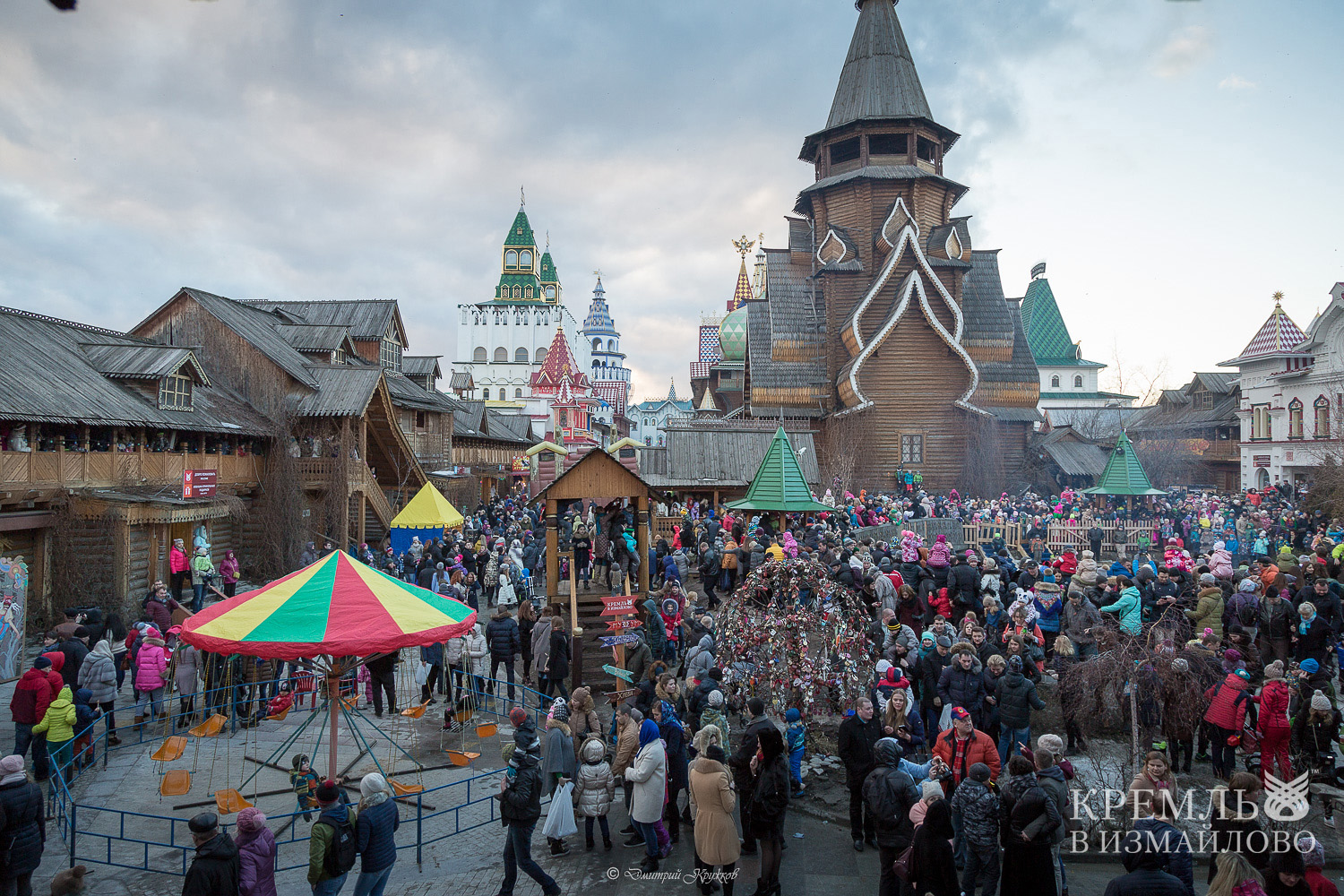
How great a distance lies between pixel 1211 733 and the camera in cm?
803

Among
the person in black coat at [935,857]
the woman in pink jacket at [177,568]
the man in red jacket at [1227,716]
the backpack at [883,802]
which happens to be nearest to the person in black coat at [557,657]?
the backpack at [883,802]

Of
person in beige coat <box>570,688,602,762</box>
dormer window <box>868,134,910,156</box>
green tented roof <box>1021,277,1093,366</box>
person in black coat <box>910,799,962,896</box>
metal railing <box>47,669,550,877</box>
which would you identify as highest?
dormer window <box>868,134,910,156</box>

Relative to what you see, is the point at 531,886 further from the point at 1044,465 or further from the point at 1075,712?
the point at 1044,465

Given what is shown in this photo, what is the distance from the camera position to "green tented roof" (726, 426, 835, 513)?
1730 centimetres

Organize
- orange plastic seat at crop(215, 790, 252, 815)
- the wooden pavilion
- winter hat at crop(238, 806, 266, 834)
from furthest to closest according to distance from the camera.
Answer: the wooden pavilion
orange plastic seat at crop(215, 790, 252, 815)
winter hat at crop(238, 806, 266, 834)

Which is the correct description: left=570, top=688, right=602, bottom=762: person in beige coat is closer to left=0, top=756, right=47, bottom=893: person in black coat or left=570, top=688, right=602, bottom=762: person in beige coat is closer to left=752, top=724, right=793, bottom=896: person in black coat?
left=752, top=724, right=793, bottom=896: person in black coat

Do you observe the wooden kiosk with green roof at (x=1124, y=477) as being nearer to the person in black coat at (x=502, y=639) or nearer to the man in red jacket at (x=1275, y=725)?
the man in red jacket at (x=1275, y=725)

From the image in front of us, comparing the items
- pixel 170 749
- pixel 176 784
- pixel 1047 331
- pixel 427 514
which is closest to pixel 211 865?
pixel 176 784

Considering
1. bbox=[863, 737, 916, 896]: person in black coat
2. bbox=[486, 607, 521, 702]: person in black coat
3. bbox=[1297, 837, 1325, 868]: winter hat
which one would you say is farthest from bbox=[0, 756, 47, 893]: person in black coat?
bbox=[1297, 837, 1325, 868]: winter hat

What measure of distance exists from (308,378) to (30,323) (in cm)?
740

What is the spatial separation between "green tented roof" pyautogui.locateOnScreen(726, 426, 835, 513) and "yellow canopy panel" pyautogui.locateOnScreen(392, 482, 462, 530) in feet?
24.5

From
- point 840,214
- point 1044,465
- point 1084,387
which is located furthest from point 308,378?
point 1084,387

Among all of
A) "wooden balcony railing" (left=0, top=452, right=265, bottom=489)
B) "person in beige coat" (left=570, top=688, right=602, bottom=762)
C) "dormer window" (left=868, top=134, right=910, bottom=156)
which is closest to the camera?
"person in beige coat" (left=570, top=688, right=602, bottom=762)

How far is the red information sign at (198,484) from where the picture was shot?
57.6ft
